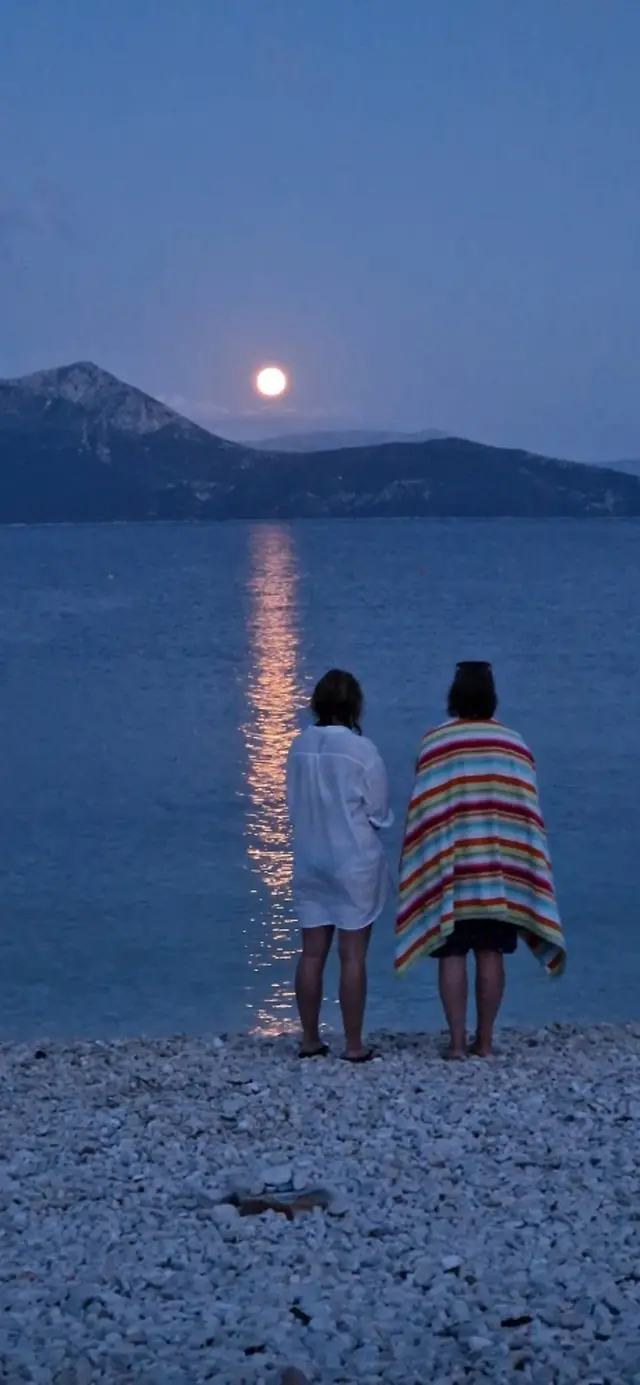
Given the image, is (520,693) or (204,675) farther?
(204,675)

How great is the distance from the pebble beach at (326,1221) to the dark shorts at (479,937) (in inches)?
18.5

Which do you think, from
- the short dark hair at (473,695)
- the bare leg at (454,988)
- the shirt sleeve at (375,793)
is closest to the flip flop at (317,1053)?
the bare leg at (454,988)

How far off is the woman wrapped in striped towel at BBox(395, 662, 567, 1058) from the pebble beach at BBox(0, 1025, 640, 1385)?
55 cm

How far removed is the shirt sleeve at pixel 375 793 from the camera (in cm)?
705

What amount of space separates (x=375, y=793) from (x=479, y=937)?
0.72 metres

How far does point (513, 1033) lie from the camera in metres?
8.53

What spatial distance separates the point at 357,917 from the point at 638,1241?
242 centimetres

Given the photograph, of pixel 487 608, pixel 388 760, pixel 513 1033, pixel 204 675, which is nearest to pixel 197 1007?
pixel 513 1033

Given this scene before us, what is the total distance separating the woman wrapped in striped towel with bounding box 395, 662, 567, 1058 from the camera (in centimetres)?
700

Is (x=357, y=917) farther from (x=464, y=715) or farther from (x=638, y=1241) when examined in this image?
(x=638, y=1241)

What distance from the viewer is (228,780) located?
87.5 feet

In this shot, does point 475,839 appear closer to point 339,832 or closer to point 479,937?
point 479,937

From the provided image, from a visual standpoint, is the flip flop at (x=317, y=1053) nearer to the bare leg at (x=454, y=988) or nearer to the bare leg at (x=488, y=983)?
the bare leg at (x=454, y=988)

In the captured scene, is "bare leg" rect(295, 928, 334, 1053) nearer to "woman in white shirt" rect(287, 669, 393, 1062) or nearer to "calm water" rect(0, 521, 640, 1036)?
"woman in white shirt" rect(287, 669, 393, 1062)
